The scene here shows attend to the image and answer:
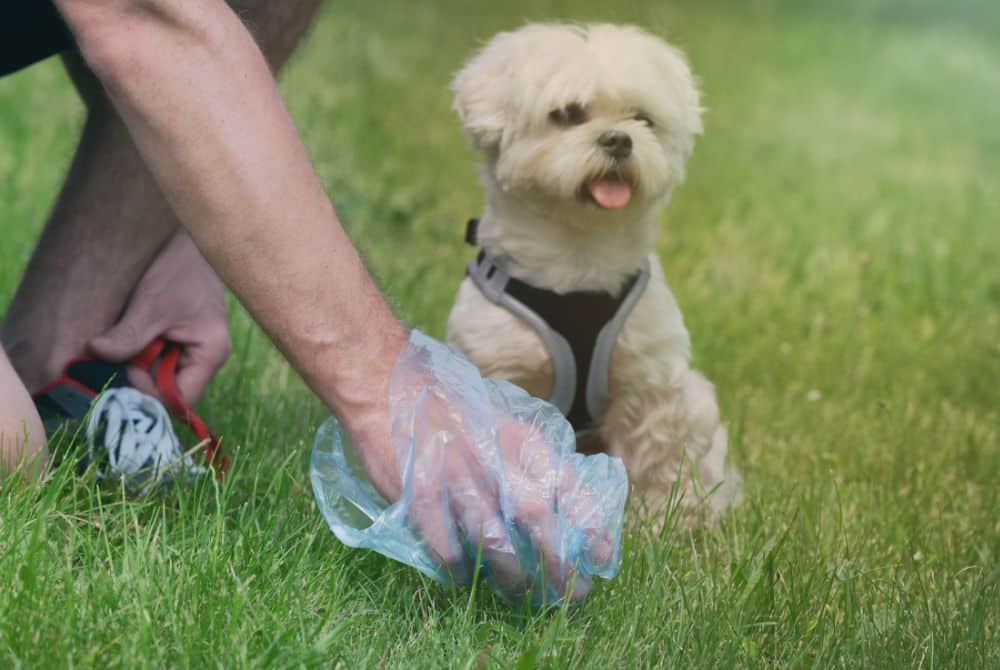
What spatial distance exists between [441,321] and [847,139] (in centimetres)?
492

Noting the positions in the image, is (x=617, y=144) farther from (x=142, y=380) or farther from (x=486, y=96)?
(x=142, y=380)

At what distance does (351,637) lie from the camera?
1868 mm

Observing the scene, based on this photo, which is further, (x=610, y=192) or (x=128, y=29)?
(x=610, y=192)

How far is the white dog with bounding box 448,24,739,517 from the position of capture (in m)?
2.63

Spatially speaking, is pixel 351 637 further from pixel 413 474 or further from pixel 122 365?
pixel 122 365

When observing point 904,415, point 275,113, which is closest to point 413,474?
point 275,113

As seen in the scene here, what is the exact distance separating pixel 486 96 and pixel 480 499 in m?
1.10

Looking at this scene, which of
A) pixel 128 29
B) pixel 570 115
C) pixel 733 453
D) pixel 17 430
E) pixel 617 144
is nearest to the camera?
pixel 128 29

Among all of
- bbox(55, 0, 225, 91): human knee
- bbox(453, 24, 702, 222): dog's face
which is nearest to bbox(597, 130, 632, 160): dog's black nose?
bbox(453, 24, 702, 222): dog's face

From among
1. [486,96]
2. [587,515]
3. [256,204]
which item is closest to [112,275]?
[486,96]

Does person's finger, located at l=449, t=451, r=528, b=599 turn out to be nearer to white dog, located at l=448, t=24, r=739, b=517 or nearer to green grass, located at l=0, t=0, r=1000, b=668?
green grass, located at l=0, t=0, r=1000, b=668

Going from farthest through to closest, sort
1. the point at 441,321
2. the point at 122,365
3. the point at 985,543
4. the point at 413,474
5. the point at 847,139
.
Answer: the point at 847,139 → the point at 441,321 → the point at 122,365 → the point at 985,543 → the point at 413,474

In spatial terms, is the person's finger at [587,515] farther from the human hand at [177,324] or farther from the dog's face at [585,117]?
the human hand at [177,324]

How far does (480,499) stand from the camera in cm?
187
